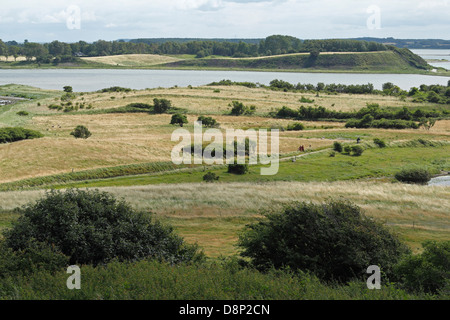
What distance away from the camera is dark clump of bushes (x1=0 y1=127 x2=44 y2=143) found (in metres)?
60.8

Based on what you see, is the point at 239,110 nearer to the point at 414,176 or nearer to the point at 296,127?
the point at 296,127

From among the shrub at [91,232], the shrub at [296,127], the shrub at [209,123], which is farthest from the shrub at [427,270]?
the shrub at [209,123]

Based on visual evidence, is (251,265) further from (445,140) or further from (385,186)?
(445,140)

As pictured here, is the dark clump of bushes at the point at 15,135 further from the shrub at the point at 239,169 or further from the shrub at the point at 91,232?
the shrub at the point at 91,232

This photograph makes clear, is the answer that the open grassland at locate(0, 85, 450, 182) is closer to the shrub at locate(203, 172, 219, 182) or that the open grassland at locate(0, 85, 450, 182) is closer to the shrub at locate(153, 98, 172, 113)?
the shrub at locate(153, 98, 172, 113)

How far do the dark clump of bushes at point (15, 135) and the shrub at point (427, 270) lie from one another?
5674cm

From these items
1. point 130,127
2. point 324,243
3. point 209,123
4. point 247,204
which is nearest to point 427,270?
point 324,243


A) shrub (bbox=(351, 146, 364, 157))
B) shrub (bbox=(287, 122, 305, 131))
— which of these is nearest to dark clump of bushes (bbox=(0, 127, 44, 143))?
shrub (bbox=(287, 122, 305, 131))

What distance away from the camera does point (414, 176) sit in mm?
47031

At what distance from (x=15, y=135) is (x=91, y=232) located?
52.0 meters

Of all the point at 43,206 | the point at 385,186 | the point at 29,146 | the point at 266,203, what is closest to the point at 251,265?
the point at 43,206

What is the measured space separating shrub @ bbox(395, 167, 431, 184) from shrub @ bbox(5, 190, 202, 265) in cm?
3567

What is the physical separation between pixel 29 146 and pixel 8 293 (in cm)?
4838
